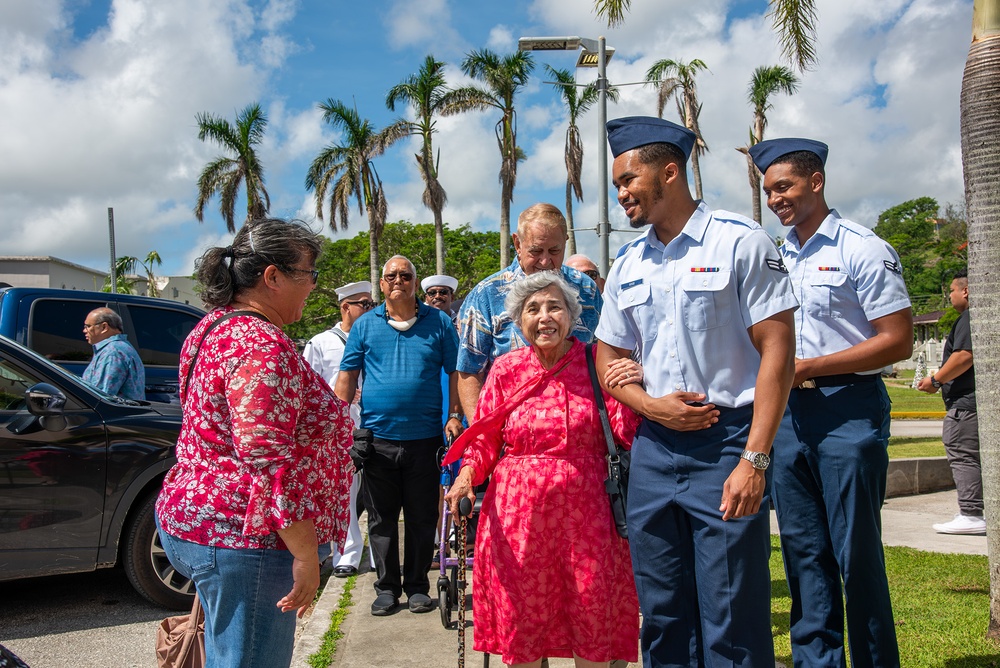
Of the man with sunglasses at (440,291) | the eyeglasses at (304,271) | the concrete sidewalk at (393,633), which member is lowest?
the concrete sidewalk at (393,633)

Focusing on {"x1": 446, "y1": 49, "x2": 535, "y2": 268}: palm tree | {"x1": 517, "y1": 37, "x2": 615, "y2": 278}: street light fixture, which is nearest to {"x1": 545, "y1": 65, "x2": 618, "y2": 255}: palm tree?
{"x1": 446, "y1": 49, "x2": 535, "y2": 268}: palm tree

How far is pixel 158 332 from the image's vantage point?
939 cm

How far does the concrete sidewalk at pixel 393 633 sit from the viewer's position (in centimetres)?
450

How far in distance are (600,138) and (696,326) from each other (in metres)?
10.4

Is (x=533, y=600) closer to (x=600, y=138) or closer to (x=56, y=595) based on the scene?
(x=56, y=595)

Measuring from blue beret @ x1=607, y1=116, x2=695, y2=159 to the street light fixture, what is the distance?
8893 millimetres

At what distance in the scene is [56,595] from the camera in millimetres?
6004

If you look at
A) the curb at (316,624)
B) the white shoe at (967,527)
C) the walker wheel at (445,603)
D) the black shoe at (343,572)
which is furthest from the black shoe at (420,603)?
the white shoe at (967,527)

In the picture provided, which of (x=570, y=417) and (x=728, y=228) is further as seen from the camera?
(x=570, y=417)

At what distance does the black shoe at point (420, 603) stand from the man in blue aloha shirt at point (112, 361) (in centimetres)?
302

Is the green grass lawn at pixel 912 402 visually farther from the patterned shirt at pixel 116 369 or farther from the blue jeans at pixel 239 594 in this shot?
the blue jeans at pixel 239 594

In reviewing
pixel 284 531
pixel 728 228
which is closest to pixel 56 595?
pixel 284 531

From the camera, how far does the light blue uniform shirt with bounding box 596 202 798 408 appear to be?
2797 millimetres

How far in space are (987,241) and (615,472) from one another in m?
2.21
